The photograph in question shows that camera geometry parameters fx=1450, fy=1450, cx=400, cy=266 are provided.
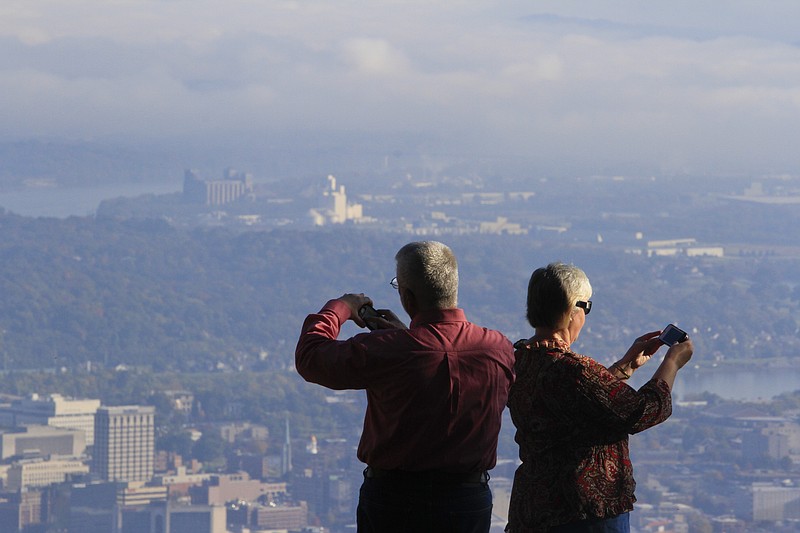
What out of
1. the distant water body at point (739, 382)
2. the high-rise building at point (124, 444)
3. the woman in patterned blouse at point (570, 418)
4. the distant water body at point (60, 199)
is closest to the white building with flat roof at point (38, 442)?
the high-rise building at point (124, 444)

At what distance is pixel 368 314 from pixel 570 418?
365mm

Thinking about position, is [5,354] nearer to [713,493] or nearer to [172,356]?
[172,356]

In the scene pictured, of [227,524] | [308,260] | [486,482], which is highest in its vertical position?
[308,260]

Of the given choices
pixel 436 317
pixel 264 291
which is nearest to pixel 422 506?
pixel 436 317

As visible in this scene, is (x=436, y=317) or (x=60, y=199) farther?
(x=60, y=199)

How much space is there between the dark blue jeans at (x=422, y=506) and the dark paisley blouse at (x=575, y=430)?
0.09 m

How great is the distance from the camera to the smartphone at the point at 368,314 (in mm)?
2301

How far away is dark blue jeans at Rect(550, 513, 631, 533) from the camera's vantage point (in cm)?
220

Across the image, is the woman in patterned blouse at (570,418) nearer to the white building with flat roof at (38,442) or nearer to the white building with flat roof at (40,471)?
the white building with flat roof at (40,471)

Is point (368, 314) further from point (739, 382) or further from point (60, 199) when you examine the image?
point (60, 199)

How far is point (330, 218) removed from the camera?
60312mm

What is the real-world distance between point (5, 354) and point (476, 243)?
1678cm

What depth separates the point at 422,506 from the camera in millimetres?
2221

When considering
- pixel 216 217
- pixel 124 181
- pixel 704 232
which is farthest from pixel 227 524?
pixel 124 181
